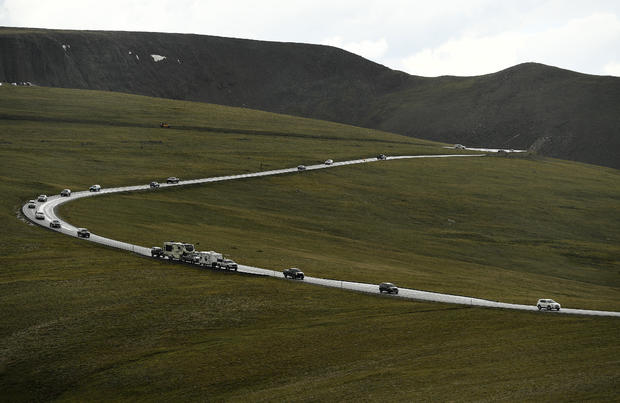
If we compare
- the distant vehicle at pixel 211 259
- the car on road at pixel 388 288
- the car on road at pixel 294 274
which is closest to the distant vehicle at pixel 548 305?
the car on road at pixel 388 288

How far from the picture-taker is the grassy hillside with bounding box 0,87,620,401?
169 feet

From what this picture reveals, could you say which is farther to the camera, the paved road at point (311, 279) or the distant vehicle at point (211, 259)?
the distant vehicle at point (211, 259)

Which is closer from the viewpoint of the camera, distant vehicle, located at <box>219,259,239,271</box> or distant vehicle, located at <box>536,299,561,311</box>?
distant vehicle, located at <box>536,299,561,311</box>

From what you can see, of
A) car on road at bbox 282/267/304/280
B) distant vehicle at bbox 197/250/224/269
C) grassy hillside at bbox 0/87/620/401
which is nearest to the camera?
grassy hillside at bbox 0/87/620/401

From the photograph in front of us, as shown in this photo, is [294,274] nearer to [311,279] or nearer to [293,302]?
[311,279]

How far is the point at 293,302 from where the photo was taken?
69.2 m

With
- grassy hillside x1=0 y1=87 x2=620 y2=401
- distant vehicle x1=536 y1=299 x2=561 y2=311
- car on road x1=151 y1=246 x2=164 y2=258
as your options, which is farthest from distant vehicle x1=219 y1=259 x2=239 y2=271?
distant vehicle x1=536 y1=299 x2=561 y2=311

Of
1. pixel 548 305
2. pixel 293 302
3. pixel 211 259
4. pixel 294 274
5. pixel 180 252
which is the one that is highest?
pixel 180 252

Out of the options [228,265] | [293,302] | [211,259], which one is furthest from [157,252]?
[293,302]

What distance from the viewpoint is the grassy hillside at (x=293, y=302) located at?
5162cm

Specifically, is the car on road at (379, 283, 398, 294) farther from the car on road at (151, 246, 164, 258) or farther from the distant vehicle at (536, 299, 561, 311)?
the car on road at (151, 246, 164, 258)

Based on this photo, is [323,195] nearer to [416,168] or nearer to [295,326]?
[416,168]

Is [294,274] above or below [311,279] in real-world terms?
above

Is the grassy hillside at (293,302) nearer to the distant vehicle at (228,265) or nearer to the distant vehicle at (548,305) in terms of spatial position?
the distant vehicle at (228,265)
